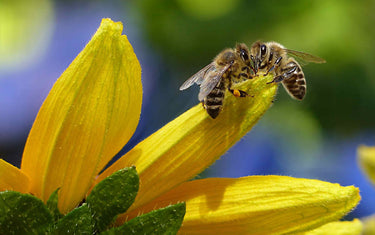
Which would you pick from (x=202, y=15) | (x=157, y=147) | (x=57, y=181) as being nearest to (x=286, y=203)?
(x=157, y=147)

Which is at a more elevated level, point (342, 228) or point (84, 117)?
point (84, 117)

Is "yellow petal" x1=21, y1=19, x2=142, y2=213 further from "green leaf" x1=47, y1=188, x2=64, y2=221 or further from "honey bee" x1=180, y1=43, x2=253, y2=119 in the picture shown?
"honey bee" x1=180, y1=43, x2=253, y2=119

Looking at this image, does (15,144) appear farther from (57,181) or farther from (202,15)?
(57,181)

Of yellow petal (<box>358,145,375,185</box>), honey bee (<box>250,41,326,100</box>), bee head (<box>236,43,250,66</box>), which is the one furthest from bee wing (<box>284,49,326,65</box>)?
yellow petal (<box>358,145,375,185</box>)

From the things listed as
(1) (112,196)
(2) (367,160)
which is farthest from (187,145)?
(2) (367,160)

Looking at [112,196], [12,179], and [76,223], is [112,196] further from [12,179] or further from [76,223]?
[12,179]
